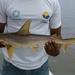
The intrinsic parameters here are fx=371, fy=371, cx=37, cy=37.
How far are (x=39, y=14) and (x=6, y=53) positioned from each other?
0.57 m

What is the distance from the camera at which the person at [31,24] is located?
402 centimetres

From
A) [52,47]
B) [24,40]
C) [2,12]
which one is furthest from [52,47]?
[2,12]

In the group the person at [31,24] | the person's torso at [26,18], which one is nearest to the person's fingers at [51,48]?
the person at [31,24]

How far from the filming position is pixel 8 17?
4.07m

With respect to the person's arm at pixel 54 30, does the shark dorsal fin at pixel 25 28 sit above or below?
above

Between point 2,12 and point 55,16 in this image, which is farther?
point 55,16

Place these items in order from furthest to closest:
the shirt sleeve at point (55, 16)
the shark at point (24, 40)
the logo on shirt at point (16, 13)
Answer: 1. the shirt sleeve at point (55, 16)
2. the logo on shirt at point (16, 13)
3. the shark at point (24, 40)

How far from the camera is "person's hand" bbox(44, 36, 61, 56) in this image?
12.8ft

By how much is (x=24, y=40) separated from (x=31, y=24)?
237mm

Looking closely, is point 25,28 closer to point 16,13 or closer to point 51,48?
point 16,13

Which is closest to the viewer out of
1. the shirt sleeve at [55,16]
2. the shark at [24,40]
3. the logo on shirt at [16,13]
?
the shark at [24,40]

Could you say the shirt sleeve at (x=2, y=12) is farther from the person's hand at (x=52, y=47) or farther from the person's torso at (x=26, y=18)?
the person's hand at (x=52, y=47)

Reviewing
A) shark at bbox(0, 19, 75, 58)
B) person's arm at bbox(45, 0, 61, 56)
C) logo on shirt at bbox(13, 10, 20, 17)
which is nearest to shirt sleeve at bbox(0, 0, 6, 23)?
logo on shirt at bbox(13, 10, 20, 17)

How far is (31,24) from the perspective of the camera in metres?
4.04
